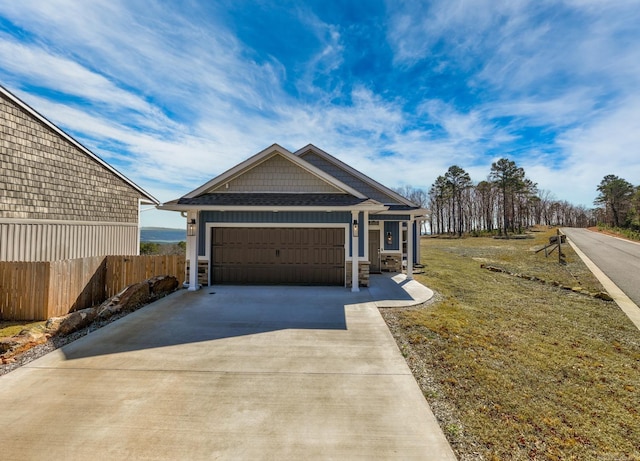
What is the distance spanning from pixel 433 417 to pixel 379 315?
3949 millimetres

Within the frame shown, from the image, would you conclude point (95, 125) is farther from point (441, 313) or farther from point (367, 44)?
point (441, 313)

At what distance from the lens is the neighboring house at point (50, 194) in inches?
369

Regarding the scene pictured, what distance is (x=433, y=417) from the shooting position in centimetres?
345

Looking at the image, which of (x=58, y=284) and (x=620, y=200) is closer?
(x=58, y=284)

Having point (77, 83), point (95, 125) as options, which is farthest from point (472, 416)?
point (95, 125)

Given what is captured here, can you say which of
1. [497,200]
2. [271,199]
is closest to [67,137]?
[271,199]

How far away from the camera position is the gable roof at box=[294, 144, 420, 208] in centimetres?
1373

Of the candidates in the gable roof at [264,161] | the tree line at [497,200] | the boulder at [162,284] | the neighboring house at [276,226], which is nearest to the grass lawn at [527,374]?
the neighboring house at [276,226]

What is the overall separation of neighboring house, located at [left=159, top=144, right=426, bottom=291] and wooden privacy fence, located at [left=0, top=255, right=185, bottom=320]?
7.51 feet

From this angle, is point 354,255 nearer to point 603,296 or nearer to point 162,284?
point 162,284

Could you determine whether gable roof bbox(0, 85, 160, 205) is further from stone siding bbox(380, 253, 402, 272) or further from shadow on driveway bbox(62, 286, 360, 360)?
stone siding bbox(380, 253, 402, 272)

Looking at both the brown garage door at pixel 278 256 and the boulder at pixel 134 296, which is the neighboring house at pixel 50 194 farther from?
the brown garage door at pixel 278 256

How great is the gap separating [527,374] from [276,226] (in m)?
7.71

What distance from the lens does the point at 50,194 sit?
10.7 m
